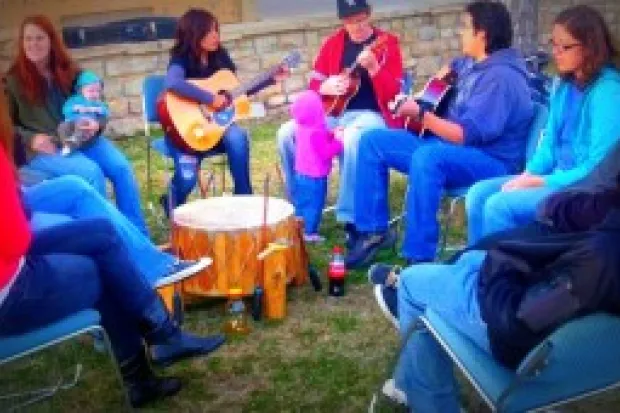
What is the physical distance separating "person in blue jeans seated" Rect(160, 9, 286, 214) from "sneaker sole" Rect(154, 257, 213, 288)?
1497mm

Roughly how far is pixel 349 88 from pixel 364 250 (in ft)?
3.40

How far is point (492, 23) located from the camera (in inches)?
167

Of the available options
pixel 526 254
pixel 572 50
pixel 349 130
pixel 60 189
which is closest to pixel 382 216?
pixel 349 130

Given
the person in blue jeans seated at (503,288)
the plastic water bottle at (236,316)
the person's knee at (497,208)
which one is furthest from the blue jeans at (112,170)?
the person in blue jeans seated at (503,288)

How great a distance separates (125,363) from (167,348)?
0.72 ft

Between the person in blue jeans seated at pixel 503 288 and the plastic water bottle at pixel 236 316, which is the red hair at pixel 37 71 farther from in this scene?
the person in blue jeans seated at pixel 503 288

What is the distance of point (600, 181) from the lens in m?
3.14

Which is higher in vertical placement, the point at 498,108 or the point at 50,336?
the point at 498,108

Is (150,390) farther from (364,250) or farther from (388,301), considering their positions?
(364,250)

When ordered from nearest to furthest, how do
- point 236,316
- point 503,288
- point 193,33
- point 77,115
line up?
point 503,288 → point 236,316 → point 77,115 → point 193,33

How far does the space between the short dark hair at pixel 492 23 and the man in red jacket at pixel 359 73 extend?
0.75m

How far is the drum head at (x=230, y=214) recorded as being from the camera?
3.94 m

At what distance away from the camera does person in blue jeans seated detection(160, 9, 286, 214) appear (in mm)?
5074

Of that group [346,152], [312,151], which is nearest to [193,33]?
[312,151]
